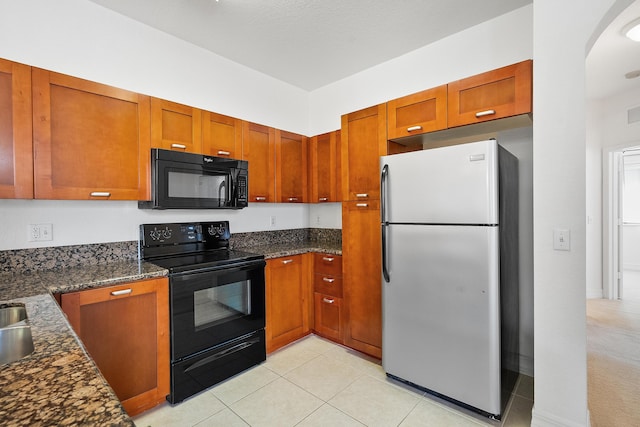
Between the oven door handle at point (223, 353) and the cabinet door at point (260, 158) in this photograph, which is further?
the cabinet door at point (260, 158)

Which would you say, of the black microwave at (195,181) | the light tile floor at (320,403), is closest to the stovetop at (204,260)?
the black microwave at (195,181)

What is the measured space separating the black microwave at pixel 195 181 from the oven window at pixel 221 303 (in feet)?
2.17

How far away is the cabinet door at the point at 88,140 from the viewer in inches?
69.1

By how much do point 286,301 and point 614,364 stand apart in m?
2.78

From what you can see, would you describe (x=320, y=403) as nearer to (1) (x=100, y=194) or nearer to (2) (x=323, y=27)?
(1) (x=100, y=194)

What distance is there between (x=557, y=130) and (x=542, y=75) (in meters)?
0.32

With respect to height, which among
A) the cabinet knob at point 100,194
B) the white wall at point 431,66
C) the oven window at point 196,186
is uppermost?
the white wall at point 431,66

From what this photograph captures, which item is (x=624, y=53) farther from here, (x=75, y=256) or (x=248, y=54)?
(x=75, y=256)

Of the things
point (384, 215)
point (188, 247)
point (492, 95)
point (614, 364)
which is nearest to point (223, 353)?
point (188, 247)

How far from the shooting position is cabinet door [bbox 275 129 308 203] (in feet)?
10.0

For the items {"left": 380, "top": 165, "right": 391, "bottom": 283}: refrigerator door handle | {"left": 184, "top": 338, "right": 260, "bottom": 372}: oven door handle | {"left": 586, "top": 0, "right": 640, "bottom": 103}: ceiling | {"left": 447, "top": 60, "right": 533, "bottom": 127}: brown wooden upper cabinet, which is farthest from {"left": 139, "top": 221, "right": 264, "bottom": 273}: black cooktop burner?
{"left": 586, "top": 0, "right": 640, "bottom": 103}: ceiling

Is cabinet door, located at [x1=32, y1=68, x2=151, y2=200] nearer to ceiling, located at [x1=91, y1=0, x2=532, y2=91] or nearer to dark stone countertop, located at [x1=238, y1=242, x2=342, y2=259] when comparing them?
ceiling, located at [x1=91, y1=0, x2=532, y2=91]

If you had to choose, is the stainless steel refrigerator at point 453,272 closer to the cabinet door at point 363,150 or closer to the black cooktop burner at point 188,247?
the cabinet door at point 363,150

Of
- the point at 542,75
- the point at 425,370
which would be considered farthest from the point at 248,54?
the point at 425,370
